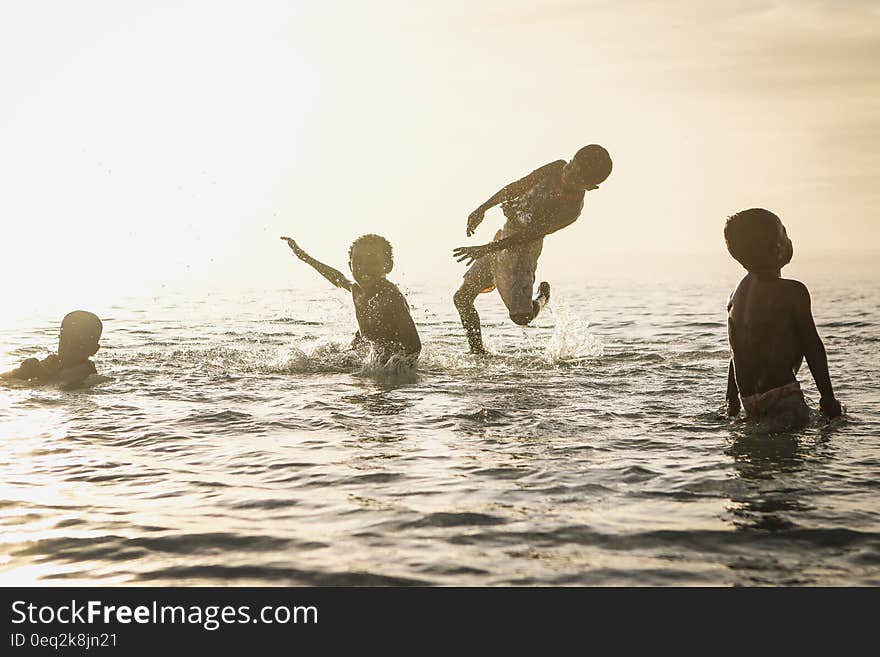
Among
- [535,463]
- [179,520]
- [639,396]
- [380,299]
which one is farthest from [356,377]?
[179,520]

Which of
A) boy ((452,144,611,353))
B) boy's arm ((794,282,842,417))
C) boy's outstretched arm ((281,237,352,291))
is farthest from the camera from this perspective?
boy's outstretched arm ((281,237,352,291))

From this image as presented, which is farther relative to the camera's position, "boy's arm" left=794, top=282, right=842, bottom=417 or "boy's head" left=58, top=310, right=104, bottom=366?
"boy's head" left=58, top=310, right=104, bottom=366

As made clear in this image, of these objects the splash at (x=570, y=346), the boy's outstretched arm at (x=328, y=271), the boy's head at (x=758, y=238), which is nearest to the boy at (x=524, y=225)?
the splash at (x=570, y=346)

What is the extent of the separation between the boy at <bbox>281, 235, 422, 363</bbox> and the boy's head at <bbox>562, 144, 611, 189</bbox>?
232cm

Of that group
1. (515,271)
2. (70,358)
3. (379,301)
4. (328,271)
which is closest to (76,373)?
(70,358)

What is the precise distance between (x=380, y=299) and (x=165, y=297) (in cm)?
1993

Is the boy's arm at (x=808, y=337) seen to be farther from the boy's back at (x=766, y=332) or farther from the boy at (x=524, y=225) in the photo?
the boy at (x=524, y=225)

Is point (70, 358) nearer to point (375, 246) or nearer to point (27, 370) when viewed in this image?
point (27, 370)

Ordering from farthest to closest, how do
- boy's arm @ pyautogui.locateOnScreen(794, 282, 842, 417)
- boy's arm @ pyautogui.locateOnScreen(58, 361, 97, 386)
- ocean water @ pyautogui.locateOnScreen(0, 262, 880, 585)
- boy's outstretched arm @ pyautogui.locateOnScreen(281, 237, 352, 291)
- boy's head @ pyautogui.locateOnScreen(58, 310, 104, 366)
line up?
boy's outstretched arm @ pyautogui.locateOnScreen(281, 237, 352, 291)
boy's head @ pyautogui.locateOnScreen(58, 310, 104, 366)
boy's arm @ pyautogui.locateOnScreen(58, 361, 97, 386)
boy's arm @ pyautogui.locateOnScreen(794, 282, 842, 417)
ocean water @ pyautogui.locateOnScreen(0, 262, 880, 585)

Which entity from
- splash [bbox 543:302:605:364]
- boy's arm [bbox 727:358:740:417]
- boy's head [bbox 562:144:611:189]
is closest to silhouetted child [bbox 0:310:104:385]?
splash [bbox 543:302:605:364]

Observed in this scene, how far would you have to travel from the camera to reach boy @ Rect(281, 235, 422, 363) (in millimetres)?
10477

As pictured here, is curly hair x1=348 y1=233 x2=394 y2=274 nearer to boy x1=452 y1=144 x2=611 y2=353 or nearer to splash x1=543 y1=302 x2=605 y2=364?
boy x1=452 y1=144 x2=611 y2=353

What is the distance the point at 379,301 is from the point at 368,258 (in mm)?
500
